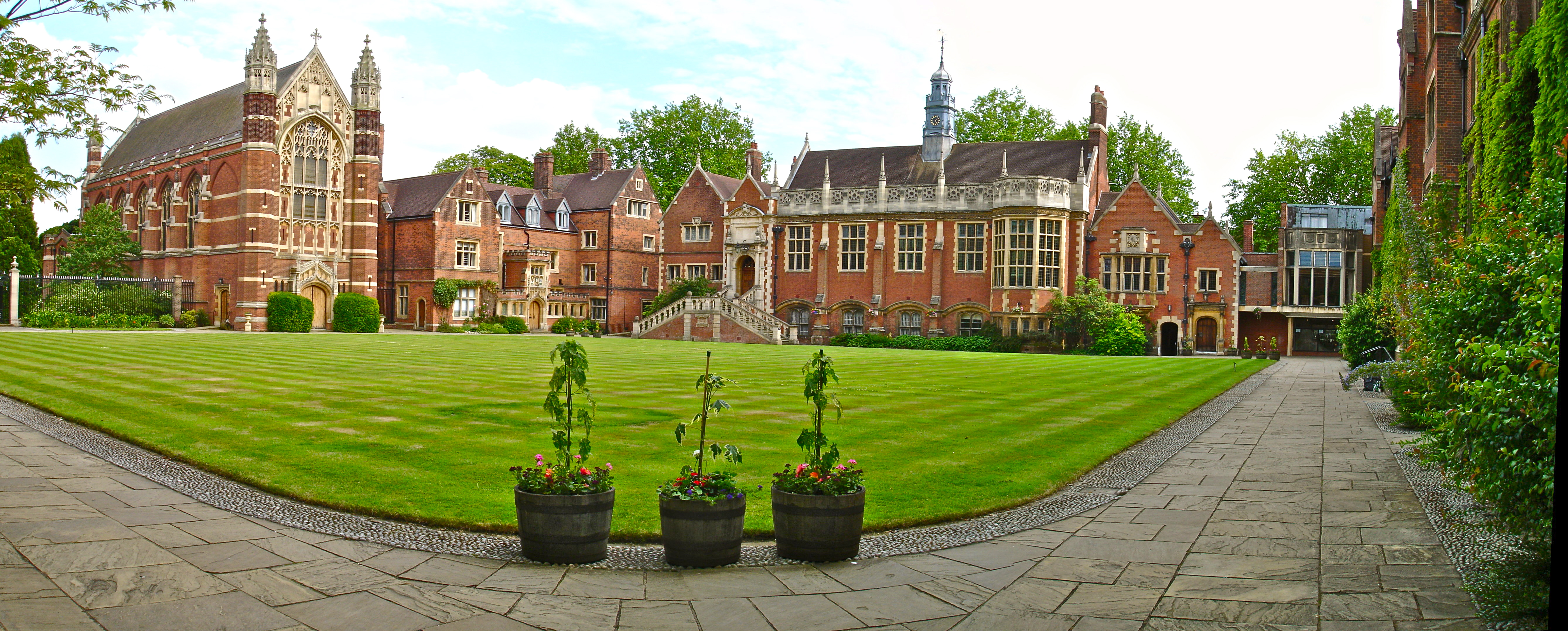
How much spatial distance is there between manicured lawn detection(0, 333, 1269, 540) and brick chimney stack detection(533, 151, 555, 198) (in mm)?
33994

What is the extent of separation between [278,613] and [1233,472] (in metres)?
9.10

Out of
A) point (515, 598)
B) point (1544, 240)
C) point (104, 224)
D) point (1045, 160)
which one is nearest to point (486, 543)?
point (515, 598)

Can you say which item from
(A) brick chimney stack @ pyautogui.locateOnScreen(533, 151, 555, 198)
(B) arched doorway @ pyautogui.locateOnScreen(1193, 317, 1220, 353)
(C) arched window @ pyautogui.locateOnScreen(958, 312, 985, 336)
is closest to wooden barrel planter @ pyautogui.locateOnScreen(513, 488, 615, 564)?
(C) arched window @ pyautogui.locateOnScreen(958, 312, 985, 336)

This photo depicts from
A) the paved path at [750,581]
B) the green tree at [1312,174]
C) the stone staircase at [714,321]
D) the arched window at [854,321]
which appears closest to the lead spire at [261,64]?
the stone staircase at [714,321]

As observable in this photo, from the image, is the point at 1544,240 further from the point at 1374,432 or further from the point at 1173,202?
the point at 1173,202

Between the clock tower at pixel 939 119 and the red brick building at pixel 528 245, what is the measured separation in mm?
16397

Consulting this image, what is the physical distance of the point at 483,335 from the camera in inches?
1703

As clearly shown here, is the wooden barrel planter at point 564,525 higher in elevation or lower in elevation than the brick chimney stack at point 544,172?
lower

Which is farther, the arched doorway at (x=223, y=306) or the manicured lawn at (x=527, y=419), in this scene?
the arched doorway at (x=223, y=306)

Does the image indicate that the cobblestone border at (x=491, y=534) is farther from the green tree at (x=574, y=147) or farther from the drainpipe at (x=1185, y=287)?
the green tree at (x=574, y=147)

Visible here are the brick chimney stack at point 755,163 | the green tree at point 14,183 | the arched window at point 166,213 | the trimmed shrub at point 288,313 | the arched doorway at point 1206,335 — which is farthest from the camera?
the brick chimney stack at point 755,163

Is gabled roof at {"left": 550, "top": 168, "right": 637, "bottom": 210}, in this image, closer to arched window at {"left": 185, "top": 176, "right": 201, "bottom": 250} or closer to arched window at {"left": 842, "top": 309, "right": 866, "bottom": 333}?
arched window at {"left": 842, "top": 309, "right": 866, "bottom": 333}

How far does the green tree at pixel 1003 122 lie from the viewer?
61719mm

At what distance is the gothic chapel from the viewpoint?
1838 inches
